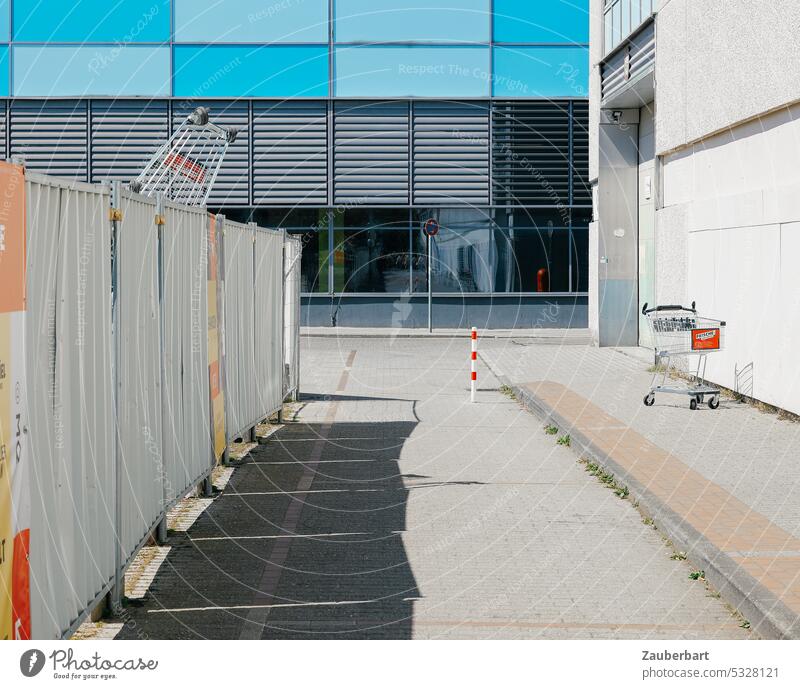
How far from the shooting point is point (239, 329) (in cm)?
1215

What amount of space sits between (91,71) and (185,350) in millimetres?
26756

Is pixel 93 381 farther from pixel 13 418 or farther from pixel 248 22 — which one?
pixel 248 22

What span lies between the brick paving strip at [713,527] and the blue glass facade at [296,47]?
72.5 ft

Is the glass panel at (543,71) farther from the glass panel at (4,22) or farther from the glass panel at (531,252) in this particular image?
the glass panel at (4,22)

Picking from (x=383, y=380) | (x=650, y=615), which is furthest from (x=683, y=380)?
(x=650, y=615)

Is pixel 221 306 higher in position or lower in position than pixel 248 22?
lower

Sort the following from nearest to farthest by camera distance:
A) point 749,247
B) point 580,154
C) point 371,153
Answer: point 749,247 < point 580,154 < point 371,153

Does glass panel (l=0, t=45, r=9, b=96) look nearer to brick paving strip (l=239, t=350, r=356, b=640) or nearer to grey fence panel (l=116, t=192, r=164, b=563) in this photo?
brick paving strip (l=239, t=350, r=356, b=640)

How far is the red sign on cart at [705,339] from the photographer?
52.9 feet

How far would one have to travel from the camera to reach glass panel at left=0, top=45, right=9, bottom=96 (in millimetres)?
34062

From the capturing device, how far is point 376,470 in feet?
38.9

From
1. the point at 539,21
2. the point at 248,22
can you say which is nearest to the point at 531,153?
the point at 539,21

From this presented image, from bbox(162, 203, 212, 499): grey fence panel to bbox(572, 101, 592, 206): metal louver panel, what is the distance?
25.7 m

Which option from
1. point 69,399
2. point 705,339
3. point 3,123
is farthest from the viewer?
point 3,123
